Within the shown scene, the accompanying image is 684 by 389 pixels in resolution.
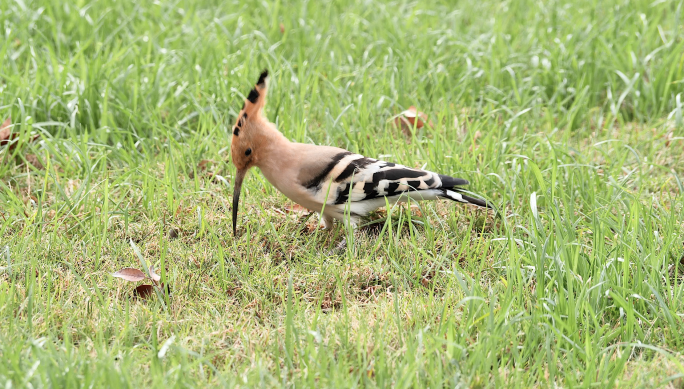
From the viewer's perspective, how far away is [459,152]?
152 inches

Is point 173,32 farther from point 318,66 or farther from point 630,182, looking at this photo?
point 630,182

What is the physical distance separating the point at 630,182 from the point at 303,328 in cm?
205

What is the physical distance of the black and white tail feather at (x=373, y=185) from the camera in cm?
318

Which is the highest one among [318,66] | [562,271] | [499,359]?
[318,66]

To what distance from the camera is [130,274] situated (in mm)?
2838

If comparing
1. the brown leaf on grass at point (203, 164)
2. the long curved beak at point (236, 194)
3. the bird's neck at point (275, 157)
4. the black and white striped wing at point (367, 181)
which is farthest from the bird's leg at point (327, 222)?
the brown leaf on grass at point (203, 164)

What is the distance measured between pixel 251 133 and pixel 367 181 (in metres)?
0.56

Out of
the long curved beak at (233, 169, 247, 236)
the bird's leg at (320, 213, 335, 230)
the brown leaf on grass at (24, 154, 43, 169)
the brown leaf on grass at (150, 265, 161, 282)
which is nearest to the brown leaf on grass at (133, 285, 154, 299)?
the brown leaf on grass at (150, 265, 161, 282)

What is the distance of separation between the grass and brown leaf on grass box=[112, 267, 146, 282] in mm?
39

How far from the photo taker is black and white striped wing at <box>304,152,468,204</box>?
317 cm

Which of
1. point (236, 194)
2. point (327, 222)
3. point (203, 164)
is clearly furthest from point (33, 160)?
point (327, 222)

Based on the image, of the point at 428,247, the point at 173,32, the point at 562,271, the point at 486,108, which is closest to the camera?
the point at 562,271

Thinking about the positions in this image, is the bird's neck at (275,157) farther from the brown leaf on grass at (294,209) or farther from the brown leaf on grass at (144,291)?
the brown leaf on grass at (144,291)

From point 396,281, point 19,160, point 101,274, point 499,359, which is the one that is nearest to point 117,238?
point 101,274
